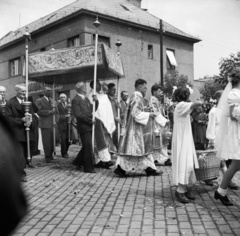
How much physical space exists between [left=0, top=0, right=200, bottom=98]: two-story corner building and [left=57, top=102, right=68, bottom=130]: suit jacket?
526 inches

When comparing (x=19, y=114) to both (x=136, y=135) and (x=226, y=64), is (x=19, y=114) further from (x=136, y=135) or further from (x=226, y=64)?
(x=226, y=64)

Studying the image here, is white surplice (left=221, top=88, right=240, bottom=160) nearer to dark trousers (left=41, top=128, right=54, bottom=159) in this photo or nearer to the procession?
the procession

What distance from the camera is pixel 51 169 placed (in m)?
8.73

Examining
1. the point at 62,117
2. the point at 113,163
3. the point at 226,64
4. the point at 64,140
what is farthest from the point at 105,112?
the point at 226,64

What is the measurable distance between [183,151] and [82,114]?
→ 343 centimetres

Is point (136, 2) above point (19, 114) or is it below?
above

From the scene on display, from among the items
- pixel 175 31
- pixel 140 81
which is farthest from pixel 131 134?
pixel 175 31

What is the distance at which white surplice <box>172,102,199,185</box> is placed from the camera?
516cm

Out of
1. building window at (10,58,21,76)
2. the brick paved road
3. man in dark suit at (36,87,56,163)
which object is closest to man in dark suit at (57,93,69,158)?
man in dark suit at (36,87,56,163)

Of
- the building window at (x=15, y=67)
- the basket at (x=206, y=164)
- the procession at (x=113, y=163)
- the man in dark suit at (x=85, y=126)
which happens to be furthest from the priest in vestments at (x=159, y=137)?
the building window at (x=15, y=67)

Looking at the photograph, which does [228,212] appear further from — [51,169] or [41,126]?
[41,126]

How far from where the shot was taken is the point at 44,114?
10.3 meters

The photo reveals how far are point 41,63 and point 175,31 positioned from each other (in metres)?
23.1

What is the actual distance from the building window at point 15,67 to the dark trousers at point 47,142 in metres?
23.1
